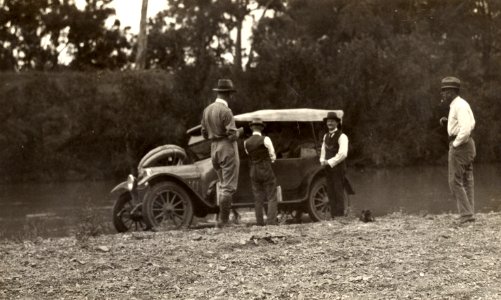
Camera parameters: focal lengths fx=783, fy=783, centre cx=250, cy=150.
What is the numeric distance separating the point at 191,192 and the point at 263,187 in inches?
47.8

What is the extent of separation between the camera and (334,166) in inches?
527

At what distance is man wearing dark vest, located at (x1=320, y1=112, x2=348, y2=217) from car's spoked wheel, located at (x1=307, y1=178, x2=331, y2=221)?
62cm

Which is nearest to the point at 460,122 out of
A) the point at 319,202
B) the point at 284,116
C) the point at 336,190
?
the point at 336,190

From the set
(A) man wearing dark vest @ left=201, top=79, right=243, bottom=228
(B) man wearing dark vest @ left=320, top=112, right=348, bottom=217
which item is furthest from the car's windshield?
(A) man wearing dark vest @ left=201, top=79, right=243, bottom=228

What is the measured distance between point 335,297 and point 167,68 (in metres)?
37.7

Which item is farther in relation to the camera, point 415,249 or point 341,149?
point 341,149

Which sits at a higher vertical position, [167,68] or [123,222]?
[167,68]

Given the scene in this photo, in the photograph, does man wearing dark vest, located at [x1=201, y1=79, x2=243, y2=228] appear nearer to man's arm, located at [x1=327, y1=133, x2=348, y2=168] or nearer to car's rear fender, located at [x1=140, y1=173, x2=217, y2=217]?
car's rear fender, located at [x1=140, y1=173, x2=217, y2=217]

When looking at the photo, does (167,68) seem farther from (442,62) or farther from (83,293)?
(83,293)

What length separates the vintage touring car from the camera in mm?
13136

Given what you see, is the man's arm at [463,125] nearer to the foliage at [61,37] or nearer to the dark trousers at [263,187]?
the dark trousers at [263,187]

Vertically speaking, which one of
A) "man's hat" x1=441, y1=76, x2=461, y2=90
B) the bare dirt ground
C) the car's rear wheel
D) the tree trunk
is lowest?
the bare dirt ground

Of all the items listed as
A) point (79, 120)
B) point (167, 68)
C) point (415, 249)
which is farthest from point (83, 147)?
point (415, 249)

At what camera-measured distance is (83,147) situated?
117 ft
